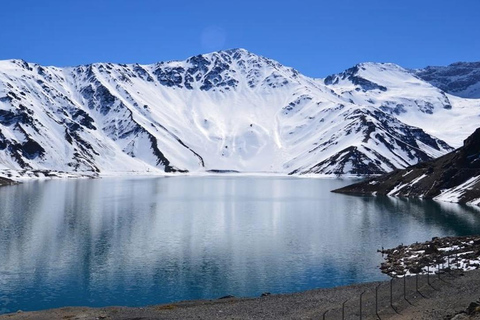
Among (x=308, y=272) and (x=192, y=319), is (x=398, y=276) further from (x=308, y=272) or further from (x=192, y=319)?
(x=192, y=319)

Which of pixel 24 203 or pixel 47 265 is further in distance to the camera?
pixel 24 203

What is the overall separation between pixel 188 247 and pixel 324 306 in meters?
38.3

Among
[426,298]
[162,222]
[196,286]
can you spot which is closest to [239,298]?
[196,286]

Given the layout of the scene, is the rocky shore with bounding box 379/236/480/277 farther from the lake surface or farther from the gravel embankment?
the gravel embankment

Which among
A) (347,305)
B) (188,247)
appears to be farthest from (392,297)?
(188,247)

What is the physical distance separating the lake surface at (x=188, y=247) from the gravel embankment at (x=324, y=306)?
495cm

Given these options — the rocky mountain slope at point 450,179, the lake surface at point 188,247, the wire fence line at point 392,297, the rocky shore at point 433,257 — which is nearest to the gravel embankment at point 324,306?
the wire fence line at point 392,297

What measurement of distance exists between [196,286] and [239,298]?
8076mm

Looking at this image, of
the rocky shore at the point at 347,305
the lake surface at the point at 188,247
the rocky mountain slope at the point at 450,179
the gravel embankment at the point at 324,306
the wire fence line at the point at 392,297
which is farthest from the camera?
the rocky mountain slope at the point at 450,179

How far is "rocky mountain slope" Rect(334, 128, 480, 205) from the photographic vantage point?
16188 cm

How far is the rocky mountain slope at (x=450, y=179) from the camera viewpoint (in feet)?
531

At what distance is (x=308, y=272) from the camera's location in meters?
65.1

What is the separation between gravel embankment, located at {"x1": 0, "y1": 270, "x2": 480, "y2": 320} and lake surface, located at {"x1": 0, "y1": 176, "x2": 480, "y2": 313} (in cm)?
495

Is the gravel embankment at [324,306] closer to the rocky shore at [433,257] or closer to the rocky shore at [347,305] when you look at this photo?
the rocky shore at [347,305]
